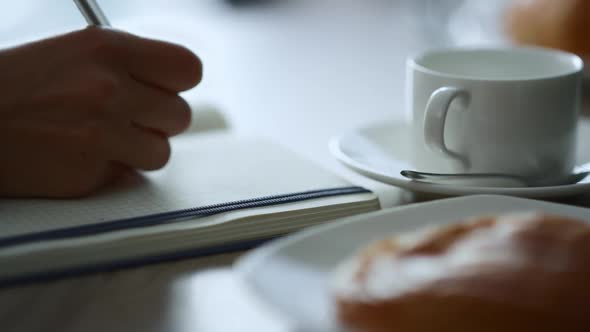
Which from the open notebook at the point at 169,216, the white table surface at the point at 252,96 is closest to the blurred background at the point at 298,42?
the white table surface at the point at 252,96

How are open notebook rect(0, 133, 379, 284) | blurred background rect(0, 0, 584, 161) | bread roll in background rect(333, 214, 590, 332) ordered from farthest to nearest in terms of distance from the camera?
blurred background rect(0, 0, 584, 161)
open notebook rect(0, 133, 379, 284)
bread roll in background rect(333, 214, 590, 332)

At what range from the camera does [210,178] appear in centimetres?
47

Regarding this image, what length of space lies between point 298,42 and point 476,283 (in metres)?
1.09

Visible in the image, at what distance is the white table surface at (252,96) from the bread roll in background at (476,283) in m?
0.04

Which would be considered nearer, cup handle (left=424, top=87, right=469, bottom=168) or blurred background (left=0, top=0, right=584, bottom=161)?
cup handle (left=424, top=87, right=469, bottom=168)

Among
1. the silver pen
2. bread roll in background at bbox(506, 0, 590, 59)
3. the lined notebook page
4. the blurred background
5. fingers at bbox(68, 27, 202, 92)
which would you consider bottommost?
the blurred background

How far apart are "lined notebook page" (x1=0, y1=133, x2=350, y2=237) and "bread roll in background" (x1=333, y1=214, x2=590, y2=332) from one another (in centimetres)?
17

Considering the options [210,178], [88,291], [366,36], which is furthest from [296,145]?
[366,36]

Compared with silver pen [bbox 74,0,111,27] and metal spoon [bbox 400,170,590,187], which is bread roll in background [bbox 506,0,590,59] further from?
silver pen [bbox 74,0,111,27]

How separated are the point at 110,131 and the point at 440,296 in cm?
27

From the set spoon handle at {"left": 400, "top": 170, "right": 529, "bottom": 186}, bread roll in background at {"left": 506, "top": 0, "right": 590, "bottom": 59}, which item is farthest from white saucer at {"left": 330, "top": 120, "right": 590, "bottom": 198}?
bread roll in background at {"left": 506, "top": 0, "right": 590, "bottom": 59}

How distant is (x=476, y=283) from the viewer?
9.7 inches

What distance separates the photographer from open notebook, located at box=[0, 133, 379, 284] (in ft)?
1.17

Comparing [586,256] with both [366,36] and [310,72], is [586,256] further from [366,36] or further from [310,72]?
[366,36]
